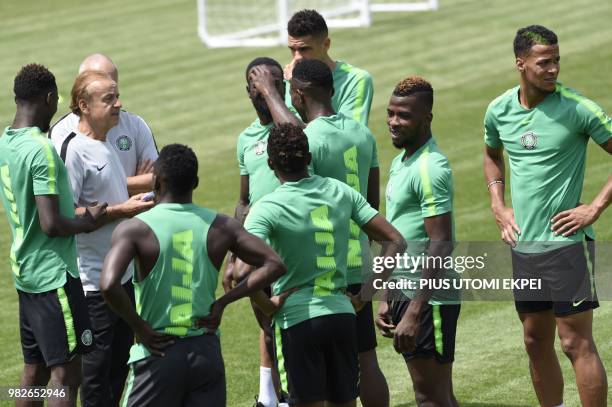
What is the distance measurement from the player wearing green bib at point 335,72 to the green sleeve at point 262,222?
213 cm

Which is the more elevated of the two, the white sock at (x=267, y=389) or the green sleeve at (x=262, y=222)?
the green sleeve at (x=262, y=222)

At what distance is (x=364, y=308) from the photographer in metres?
8.31

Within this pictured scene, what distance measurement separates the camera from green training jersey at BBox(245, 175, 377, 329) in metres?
6.98

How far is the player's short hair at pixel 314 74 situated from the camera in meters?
7.94

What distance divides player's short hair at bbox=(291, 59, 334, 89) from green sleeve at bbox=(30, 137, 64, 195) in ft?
5.39

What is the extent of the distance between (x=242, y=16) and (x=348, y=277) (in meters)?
18.8

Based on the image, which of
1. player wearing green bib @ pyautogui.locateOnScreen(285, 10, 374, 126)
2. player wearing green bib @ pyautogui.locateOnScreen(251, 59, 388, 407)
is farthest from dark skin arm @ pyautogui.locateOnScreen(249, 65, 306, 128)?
player wearing green bib @ pyautogui.locateOnScreen(285, 10, 374, 126)

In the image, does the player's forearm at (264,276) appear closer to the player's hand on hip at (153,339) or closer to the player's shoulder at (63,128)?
the player's hand on hip at (153,339)

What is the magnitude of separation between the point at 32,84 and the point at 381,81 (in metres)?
14.1

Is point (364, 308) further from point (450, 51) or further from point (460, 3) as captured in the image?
point (460, 3)

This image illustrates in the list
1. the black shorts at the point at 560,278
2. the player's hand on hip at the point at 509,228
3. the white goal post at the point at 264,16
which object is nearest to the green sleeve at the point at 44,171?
the player's hand on hip at the point at 509,228

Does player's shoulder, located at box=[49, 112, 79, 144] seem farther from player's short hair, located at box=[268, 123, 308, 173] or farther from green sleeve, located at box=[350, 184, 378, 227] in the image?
green sleeve, located at box=[350, 184, 378, 227]

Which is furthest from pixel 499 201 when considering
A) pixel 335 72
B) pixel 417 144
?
pixel 335 72

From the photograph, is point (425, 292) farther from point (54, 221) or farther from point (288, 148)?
point (54, 221)
